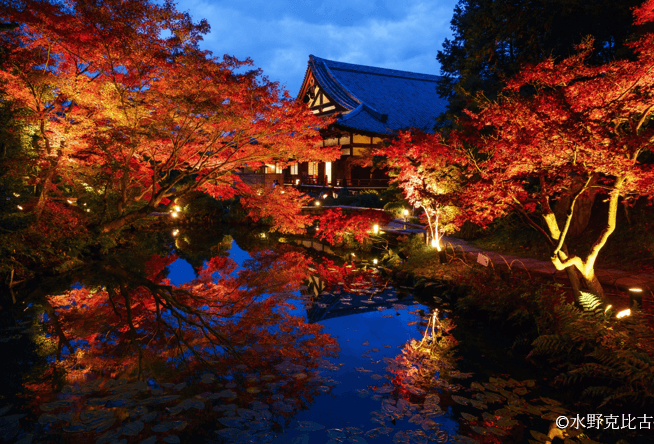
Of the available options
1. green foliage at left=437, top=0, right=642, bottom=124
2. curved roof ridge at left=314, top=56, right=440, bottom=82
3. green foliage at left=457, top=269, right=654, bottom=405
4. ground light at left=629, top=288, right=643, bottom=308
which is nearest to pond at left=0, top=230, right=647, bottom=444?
green foliage at left=457, top=269, right=654, bottom=405

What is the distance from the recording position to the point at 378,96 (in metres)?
28.8

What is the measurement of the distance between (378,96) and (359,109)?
4951 mm

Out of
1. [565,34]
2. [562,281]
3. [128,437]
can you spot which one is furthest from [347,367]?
[565,34]

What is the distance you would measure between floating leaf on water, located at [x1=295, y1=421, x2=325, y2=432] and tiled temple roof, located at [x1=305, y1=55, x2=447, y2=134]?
20.1 metres

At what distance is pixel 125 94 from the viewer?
9.50 meters

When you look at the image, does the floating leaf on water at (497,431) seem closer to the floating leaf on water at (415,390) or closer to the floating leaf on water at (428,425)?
the floating leaf on water at (428,425)

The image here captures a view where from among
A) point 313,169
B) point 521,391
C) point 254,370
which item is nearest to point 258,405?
point 254,370

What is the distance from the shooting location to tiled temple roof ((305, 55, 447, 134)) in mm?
24680

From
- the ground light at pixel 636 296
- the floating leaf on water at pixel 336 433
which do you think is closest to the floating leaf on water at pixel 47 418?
the floating leaf on water at pixel 336 433

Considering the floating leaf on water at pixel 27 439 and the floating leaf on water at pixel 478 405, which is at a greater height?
the floating leaf on water at pixel 478 405

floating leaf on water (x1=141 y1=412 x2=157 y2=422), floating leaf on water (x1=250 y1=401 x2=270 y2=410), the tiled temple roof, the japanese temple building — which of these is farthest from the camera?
the tiled temple roof

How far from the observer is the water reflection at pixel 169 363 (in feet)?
13.1

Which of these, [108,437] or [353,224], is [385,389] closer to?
[108,437]

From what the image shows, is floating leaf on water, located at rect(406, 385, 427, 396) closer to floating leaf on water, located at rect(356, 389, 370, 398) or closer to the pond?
the pond
